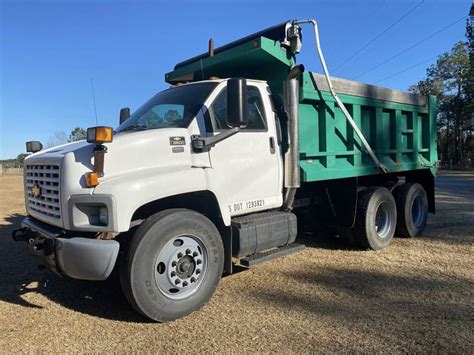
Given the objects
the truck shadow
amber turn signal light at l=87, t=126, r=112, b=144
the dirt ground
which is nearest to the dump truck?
amber turn signal light at l=87, t=126, r=112, b=144

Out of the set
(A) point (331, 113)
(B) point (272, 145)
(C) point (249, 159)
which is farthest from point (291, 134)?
(A) point (331, 113)

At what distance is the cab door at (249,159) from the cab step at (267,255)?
1.74 feet

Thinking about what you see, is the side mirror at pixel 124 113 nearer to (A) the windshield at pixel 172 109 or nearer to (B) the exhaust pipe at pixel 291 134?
(A) the windshield at pixel 172 109

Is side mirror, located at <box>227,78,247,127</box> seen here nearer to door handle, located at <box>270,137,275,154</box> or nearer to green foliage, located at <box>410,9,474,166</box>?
door handle, located at <box>270,137,275,154</box>

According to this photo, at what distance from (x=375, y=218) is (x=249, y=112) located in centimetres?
323

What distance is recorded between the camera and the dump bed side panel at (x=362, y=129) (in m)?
5.77

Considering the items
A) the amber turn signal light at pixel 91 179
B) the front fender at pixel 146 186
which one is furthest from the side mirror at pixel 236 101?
the amber turn signal light at pixel 91 179

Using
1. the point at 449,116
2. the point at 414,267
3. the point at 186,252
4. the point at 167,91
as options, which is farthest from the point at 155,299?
the point at 449,116

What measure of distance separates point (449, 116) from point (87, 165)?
182ft

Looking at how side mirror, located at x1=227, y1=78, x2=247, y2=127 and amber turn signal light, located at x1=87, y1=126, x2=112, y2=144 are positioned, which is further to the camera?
side mirror, located at x1=227, y1=78, x2=247, y2=127

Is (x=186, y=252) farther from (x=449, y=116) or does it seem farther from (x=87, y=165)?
(x=449, y=116)

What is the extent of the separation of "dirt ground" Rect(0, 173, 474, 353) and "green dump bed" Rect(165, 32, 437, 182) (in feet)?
4.62

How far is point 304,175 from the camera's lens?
5.57m

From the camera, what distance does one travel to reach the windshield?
468 centimetres
